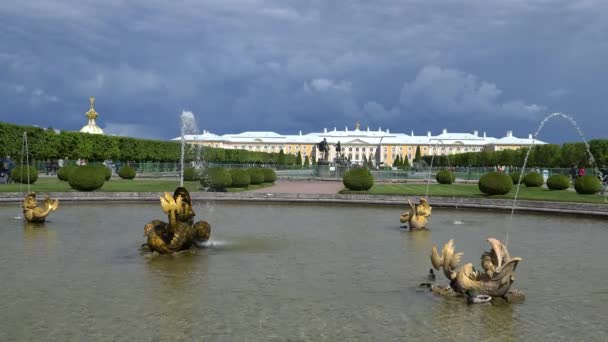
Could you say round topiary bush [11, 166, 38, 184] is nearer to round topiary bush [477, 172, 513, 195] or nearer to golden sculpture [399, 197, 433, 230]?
round topiary bush [477, 172, 513, 195]

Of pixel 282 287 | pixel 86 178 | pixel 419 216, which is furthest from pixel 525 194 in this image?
pixel 282 287

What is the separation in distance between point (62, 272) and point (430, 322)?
4552 millimetres

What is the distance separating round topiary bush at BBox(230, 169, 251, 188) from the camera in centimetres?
2556

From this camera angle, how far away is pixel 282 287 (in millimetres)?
6984

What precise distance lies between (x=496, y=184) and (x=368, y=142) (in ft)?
352

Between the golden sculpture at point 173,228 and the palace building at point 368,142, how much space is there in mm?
112054

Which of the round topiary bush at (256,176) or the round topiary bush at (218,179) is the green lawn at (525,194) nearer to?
the round topiary bush at (218,179)

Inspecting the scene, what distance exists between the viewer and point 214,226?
1295 centimetres

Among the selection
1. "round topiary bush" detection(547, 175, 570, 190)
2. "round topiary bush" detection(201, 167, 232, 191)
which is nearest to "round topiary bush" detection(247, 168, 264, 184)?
"round topiary bush" detection(201, 167, 232, 191)

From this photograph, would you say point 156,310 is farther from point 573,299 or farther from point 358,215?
point 358,215

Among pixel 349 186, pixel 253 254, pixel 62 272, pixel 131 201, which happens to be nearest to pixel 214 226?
pixel 253 254

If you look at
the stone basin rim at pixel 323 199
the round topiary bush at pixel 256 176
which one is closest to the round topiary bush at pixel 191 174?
the round topiary bush at pixel 256 176

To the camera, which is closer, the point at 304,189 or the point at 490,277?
the point at 490,277

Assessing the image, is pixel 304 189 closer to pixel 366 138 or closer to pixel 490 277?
pixel 490 277
